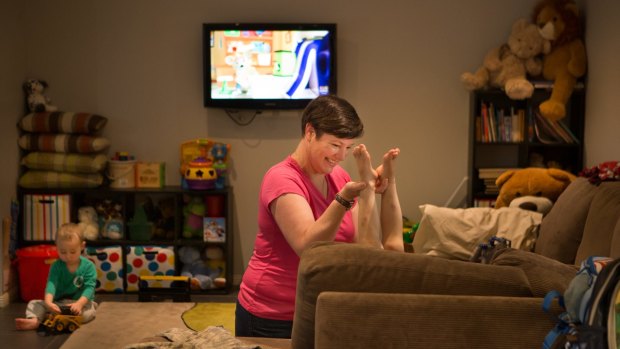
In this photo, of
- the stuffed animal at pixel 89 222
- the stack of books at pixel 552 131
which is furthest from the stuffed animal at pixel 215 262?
the stack of books at pixel 552 131

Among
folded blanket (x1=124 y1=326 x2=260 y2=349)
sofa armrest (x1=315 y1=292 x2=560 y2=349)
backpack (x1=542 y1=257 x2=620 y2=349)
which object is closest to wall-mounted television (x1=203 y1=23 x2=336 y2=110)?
folded blanket (x1=124 y1=326 x2=260 y2=349)

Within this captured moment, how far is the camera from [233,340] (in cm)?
204

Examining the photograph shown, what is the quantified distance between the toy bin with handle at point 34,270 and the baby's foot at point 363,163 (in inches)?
131

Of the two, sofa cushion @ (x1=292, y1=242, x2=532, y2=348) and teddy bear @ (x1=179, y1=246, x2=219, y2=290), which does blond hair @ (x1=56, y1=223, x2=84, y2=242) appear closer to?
teddy bear @ (x1=179, y1=246, x2=219, y2=290)

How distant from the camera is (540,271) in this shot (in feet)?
5.93

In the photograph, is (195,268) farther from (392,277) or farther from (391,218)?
(392,277)

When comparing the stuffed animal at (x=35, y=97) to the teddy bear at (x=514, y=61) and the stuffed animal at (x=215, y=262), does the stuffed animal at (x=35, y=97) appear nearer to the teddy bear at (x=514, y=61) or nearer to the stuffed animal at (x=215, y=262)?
the stuffed animal at (x=215, y=262)

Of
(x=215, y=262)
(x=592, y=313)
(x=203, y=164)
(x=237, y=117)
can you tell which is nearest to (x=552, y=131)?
(x=237, y=117)

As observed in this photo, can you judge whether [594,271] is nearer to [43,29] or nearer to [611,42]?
[611,42]

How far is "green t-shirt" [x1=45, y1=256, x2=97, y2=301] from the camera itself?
454 centimetres

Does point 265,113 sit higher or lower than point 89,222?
higher

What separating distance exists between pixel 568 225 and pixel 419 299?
2434 millimetres

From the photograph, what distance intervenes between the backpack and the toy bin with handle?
426 cm

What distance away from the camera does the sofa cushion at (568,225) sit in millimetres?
3842
